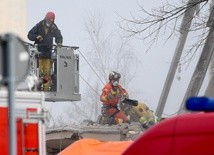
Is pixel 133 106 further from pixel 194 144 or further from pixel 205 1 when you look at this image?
pixel 194 144

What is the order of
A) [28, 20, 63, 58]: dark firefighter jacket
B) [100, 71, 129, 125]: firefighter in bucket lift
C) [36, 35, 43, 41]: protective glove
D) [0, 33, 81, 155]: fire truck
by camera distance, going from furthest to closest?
[36, 35, 43, 41]: protective glove, [28, 20, 63, 58]: dark firefighter jacket, [100, 71, 129, 125]: firefighter in bucket lift, [0, 33, 81, 155]: fire truck

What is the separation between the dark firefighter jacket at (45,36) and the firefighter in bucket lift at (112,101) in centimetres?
147

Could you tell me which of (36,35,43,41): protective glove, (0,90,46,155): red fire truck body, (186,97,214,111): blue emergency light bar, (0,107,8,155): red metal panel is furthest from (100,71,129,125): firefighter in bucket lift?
(186,97,214,111): blue emergency light bar

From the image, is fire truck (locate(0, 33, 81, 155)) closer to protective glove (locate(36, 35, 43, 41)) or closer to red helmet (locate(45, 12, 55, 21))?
protective glove (locate(36, 35, 43, 41))

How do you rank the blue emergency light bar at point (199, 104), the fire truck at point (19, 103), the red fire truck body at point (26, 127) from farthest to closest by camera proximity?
the red fire truck body at point (26, 127)
the blue emergency light bar at point (199, 104)
the fire truck at point (19, 103)

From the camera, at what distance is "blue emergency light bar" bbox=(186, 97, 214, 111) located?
13.8ft

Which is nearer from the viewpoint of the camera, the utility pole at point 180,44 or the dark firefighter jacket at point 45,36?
the utility pole at point 180,44

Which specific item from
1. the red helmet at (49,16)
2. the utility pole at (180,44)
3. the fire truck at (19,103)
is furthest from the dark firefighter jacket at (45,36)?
the fire truck at (19,103)

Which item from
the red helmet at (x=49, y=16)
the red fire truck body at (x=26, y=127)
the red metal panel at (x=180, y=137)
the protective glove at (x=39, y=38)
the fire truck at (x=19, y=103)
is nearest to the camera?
the fire truck at (x=19, y=103)

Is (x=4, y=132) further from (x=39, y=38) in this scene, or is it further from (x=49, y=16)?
(x=49, y=16)

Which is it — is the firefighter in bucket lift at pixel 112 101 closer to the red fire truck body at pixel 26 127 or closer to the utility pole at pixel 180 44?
the utility pole at pixel 180 44

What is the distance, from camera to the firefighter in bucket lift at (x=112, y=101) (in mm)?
15820

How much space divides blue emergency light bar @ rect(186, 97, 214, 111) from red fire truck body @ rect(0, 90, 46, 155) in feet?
7.56

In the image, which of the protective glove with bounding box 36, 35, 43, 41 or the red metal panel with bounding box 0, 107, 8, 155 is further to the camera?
the protective glove with bounding box 36, 35, 43, 41
